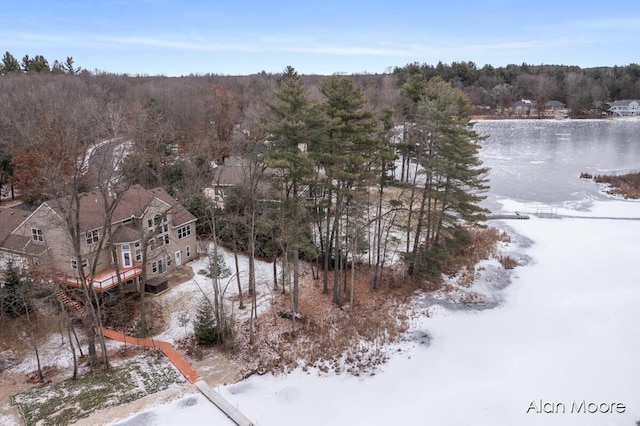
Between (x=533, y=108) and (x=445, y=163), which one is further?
(x=533, y=108)

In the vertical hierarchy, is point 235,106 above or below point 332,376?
above

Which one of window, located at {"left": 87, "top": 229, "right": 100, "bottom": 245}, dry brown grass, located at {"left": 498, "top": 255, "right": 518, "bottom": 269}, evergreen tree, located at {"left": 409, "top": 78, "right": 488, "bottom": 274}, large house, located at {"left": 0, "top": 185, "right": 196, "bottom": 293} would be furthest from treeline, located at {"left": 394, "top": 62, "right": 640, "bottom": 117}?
window, located at {"left": 87, "top": 229, "right": 100, "bottom": 245}

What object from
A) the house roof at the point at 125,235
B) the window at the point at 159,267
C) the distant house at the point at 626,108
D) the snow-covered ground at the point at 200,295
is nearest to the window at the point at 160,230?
the house roof at the point at 125,235

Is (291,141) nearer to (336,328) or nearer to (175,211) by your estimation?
(336,328)

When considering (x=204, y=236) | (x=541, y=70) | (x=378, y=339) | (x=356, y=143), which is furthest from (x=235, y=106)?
(x=541, y=70)

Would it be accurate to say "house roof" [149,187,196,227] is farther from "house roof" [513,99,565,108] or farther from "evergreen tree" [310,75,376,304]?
"house roof" [513,99,565,108]

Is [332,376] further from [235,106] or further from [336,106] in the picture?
[235,106]

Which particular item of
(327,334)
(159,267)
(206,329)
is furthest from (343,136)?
(159,267)
